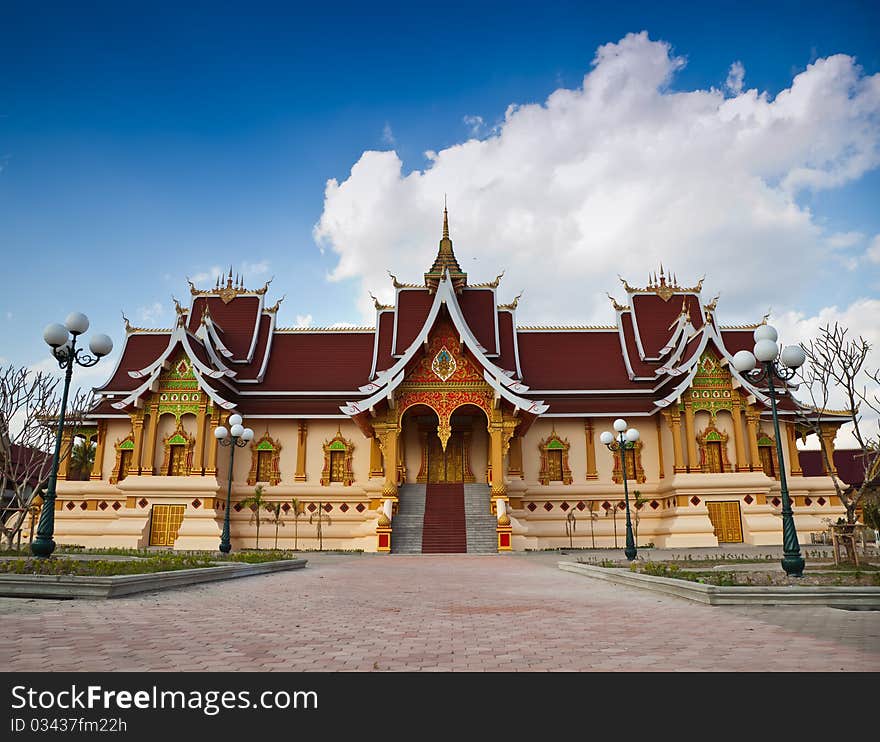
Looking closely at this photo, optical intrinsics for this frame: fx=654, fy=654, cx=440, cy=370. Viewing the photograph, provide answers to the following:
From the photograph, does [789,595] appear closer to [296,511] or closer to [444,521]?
[444,521]

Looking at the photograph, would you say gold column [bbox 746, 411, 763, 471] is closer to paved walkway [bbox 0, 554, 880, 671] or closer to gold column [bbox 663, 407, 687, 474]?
gold column [bbox 663, 407, 687, 474]

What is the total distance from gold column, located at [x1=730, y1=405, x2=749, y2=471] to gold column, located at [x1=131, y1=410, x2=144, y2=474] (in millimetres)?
23201

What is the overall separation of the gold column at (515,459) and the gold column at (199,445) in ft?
39.6

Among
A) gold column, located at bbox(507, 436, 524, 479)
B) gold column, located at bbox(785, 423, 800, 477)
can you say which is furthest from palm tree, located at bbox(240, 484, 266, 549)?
gold column, located at bbox(785, 423, 800, 477)

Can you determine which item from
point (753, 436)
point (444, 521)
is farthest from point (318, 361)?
point (753, 436)

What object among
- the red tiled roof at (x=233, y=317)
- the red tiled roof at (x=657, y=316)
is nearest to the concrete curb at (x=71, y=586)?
the red tiled roof at (x=233, y=317)

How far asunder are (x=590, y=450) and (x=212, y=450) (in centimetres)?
1529

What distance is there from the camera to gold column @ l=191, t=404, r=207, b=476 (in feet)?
82.2

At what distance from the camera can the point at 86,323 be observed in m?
11.7

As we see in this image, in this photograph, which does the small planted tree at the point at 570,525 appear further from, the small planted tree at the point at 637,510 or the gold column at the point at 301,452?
the gold column at the point at 301,452
